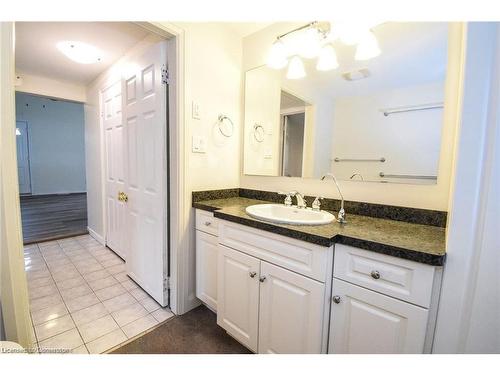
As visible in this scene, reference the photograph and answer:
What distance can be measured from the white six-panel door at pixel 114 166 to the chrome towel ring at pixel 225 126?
3.80ft

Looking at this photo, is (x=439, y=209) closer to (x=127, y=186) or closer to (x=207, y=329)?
(x=207, y=329)

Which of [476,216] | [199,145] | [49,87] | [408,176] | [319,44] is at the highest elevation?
[49,87]

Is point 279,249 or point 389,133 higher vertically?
point 389,133

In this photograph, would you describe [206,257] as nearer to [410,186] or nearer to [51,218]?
[410,186]

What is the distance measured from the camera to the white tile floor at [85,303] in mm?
1350

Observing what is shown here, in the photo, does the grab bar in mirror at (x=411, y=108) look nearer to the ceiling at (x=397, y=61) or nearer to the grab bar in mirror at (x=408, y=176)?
the ceiling at (x=397, y=61)

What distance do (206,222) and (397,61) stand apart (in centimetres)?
149

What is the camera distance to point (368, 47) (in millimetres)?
1221

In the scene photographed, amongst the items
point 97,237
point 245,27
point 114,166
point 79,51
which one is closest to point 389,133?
point 245,27

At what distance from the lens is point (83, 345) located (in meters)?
1.29

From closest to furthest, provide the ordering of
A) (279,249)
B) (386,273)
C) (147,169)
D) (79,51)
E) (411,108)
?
(386,273) → (279,249) → (411,108) → (147,169) → (79,51)

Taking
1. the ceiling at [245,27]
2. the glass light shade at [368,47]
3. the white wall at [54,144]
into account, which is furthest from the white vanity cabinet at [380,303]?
the white wall at [54,144]

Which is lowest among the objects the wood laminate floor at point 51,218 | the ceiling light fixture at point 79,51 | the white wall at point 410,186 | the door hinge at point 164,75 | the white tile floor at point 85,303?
the white tile floor at point 85,303

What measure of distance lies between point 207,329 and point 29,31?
8.93ft
